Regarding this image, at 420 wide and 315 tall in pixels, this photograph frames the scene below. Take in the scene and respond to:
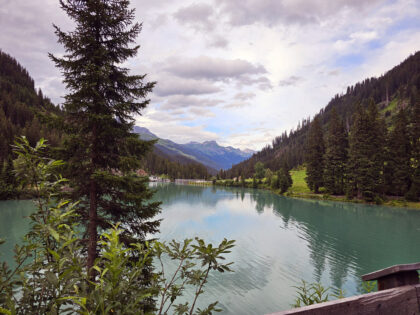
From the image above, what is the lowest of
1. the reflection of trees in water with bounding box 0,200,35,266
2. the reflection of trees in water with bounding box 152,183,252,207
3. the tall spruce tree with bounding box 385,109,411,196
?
the reflection of trees in water with bounding box 152,183,252,207

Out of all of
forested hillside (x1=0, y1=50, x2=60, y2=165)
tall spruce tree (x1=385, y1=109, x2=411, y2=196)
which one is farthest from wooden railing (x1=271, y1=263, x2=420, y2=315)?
forested hillside (x1=0, y1=50, x2=60, y2=165)

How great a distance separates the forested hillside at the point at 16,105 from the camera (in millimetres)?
66312

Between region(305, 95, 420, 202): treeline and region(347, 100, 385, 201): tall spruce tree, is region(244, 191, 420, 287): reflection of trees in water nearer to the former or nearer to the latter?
region(347, 100, 385, 201): tall spruce tree

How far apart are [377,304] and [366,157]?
56.2 meters

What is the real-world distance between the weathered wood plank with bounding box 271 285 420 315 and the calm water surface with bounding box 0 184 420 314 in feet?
40.2

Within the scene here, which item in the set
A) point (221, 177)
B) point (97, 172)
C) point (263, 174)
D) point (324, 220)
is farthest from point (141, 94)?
point (221, 177)

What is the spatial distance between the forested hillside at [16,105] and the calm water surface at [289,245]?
3494 centimetres

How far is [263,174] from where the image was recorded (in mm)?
117000

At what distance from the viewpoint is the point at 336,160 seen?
5662 cm

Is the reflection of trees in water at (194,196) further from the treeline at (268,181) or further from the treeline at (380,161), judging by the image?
the treeline at (380,161)

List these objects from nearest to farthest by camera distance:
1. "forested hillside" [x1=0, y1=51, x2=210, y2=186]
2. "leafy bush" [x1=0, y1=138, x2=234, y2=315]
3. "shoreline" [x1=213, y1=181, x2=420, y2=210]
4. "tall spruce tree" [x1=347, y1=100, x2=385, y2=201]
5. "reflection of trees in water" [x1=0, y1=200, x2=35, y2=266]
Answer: "leafy bush" [x1=0, y1=138, x2=234, y2=315]
"reflection of trees in water" [x1=0, y1=200, x2=35, y2=266]
"shoreline" [x1=213, y1=181, x2=420, y2=210]
"tall spruce tree" [x1=347, y1=100, x2=385, y2=201]
"forested hillside" [x1=0, y1=51, x2=210, y2=186]

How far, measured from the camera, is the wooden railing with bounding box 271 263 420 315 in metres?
1.68

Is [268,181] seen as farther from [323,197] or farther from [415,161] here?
[415,161]

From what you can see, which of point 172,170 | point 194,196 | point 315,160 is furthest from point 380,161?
point 172,170
